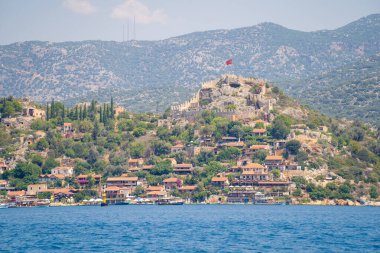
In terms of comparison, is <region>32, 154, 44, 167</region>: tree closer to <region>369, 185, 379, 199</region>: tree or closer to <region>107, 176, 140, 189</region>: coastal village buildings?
<region>107, 176, 140, 189</region>: coastal village buildings

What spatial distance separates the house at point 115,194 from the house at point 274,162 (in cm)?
2643

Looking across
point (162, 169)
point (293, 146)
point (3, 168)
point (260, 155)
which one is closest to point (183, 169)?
point (162, 169)

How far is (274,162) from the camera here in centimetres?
16875

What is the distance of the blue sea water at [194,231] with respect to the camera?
253 ft

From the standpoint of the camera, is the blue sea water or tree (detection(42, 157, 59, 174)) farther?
tree (detection(42, 157, 59, 174))

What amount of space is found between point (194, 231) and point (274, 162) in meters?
78.2

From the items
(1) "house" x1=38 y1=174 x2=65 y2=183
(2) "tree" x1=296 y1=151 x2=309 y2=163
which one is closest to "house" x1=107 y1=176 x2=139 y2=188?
(1) "house" x1=38 y1=174 x2=65 y2=183

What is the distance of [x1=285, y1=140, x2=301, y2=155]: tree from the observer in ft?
566

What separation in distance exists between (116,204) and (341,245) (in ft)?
293

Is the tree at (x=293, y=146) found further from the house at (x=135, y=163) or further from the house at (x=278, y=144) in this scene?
the house at (x=135, y=163)

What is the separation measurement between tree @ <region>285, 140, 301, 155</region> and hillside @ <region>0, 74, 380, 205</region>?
Result: 0.19 m

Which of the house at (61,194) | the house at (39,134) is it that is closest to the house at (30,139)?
the house at (39,134)

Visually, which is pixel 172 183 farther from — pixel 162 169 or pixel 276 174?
pixel 276 174

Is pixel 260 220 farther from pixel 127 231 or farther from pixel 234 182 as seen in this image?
pixel 234 182
